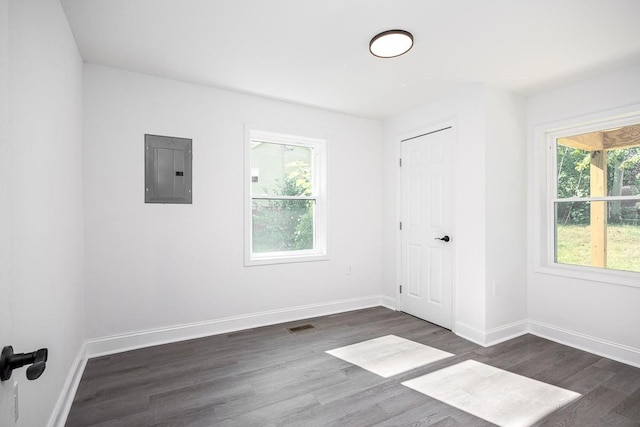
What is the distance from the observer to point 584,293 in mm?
3082

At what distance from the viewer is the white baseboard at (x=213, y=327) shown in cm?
288

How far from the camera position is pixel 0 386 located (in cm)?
64

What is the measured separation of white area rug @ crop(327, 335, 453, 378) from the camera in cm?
264

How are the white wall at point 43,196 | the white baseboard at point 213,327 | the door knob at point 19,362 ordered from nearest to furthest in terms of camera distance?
the door knob at point 19,362, the white wall at point 43,196, the white baseboard at point 213,327

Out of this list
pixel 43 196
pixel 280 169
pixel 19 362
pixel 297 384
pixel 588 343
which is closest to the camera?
pixel 19 362

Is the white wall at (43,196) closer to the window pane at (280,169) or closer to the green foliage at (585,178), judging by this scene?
the window pane at (280,169)

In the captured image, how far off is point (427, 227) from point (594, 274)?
5.29 feet

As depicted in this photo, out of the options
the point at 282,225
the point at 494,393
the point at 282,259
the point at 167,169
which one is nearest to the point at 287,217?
the point at 282,225

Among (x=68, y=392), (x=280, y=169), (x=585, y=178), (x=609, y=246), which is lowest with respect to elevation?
(x=68, y=392)

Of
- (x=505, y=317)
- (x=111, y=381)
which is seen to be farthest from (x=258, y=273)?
(x=505, y=317)

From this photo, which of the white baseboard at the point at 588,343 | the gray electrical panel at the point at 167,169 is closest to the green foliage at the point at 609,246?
the white baseboard at the point at 588,343

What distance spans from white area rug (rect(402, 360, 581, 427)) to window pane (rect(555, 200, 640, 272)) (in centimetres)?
148

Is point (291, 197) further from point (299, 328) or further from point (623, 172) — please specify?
point (623, 172)

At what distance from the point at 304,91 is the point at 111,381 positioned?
3.16m
